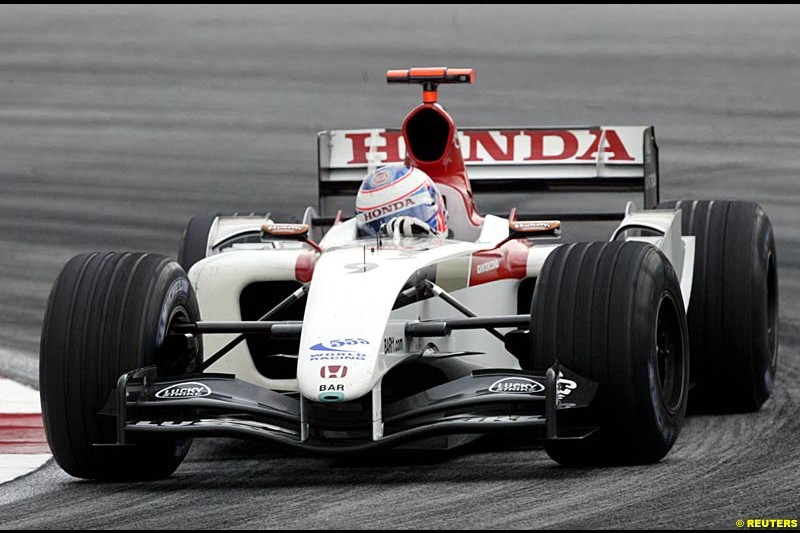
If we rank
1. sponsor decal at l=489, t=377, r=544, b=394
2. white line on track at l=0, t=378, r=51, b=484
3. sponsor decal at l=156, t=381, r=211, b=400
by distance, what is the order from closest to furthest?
sponsor decal at l=489, t=377, r=544, b=394, sponsor decal at l=156, t=381, r=211, b=400, white line on track at l=0, t=378, r=51, b=484

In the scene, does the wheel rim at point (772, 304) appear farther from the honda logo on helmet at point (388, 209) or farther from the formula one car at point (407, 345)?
the honda logo on helmet at point (388, 209)

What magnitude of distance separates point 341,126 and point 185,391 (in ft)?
48.6

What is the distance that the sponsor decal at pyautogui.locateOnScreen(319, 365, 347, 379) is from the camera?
26.0 feet

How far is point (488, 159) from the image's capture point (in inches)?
504

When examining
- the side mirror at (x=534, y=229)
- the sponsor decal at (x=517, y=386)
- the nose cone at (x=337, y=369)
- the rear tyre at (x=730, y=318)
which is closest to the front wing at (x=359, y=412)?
the sponsor decal at (x=517, y=386)

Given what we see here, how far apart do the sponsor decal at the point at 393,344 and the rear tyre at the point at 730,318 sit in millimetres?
2683

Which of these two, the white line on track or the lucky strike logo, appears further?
the lucky strike logo

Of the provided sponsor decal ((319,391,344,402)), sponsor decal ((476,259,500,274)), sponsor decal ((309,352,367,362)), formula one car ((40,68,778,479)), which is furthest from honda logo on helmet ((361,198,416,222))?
sponsor decal ((319,391,344,402))

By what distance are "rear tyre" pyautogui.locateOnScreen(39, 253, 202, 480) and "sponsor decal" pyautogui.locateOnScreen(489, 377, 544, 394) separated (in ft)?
5.10

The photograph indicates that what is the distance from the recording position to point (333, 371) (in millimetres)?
7965

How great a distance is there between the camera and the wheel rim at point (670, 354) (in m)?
8.78

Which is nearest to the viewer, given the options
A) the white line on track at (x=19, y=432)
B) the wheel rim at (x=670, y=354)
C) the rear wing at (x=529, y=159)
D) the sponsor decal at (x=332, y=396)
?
the sponsor decal at (x=332, y=396)

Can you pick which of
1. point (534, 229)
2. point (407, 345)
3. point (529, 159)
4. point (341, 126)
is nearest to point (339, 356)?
point (407, 345)

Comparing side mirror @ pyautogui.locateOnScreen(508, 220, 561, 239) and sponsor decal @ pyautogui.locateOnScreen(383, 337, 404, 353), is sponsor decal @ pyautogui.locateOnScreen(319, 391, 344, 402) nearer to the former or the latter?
sponsor decal @ pyautogui.locateOnScreen(383, 337, 404, 353)
